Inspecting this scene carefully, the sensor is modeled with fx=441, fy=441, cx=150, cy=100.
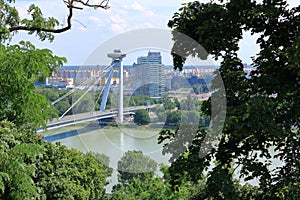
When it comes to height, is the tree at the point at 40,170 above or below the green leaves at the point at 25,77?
below

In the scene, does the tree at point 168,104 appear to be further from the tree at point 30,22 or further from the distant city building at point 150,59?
the tree at point 30,22

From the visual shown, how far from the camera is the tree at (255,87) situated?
257 centimetres

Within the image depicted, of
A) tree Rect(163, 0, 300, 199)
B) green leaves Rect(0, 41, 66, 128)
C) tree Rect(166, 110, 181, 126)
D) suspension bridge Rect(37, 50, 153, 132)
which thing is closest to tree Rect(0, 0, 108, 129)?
green leaves Rect(0, 41, 66, 128)

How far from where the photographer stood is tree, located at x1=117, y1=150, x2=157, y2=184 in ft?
28.1

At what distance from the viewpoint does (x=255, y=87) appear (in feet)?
9.23

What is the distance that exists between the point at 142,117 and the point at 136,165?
2.33 m

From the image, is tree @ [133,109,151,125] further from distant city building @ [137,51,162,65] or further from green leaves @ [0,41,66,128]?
green leaves @ [0,41,66,128]

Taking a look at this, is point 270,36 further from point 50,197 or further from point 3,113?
point 50,197

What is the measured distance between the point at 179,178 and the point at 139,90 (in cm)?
422

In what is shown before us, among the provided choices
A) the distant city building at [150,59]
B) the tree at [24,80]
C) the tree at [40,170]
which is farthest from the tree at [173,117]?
the tree at [24,80]

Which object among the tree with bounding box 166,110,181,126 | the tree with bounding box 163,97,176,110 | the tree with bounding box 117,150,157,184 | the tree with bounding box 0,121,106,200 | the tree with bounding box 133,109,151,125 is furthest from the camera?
the tree with bounding box 117,150,157,184

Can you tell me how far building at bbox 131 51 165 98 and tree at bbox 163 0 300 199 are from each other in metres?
2.53

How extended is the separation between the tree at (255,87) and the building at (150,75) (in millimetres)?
2532

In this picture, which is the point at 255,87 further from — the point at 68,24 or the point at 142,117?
the point at 142,117
